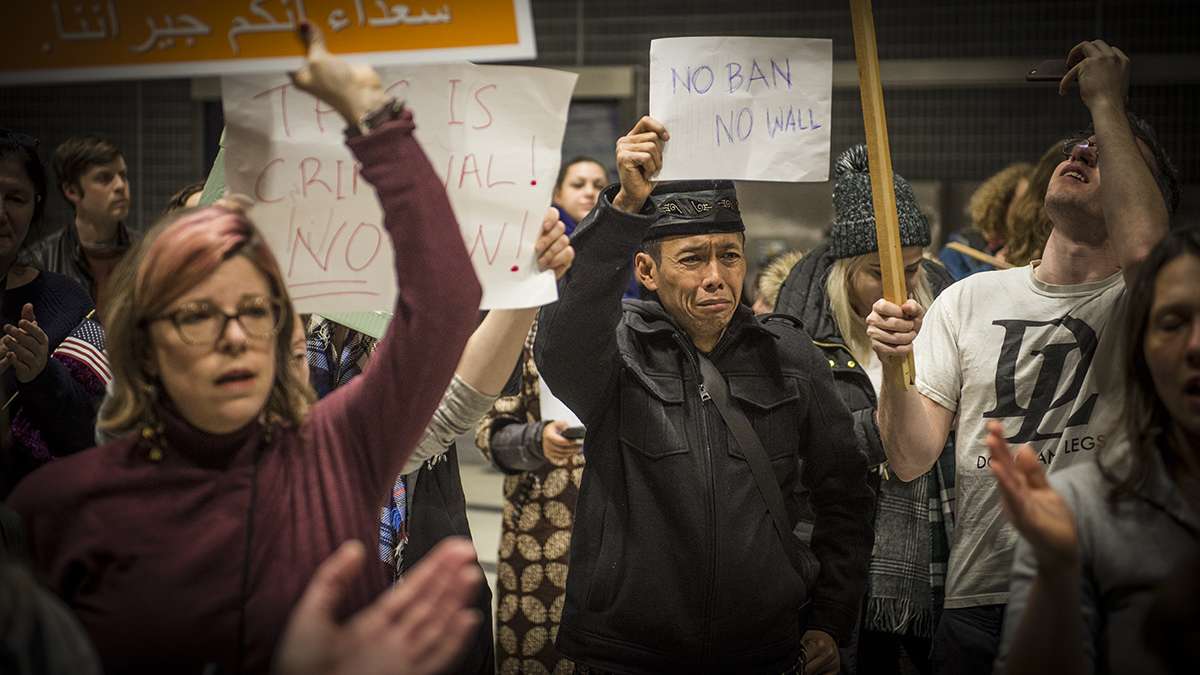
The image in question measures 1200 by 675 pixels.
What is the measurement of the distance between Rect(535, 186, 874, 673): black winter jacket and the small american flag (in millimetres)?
960

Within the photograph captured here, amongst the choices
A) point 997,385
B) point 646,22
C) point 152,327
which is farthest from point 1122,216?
point 646,22

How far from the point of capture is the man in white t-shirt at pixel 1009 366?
2.11 meters

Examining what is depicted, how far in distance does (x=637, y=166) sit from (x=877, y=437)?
3.12ft

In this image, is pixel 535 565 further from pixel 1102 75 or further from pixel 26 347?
pixel 1102 75

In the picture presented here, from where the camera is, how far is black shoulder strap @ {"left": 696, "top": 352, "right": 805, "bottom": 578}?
2.21 metres

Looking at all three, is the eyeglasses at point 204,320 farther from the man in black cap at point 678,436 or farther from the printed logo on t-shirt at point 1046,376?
the printed logo on t-shirt at point 1046,376

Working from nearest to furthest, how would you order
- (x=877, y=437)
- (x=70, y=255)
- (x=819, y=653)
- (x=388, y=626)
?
1. (x=388, y=626)
2. (x=819, y=653)
3. (x=877, y=437)
4. (x=70, y=255)

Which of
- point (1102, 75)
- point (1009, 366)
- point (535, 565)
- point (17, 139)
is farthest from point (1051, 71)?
point (17, 139)

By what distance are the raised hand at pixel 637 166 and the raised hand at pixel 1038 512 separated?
851mm

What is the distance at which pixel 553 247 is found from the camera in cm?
203

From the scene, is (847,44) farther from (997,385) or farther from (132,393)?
(132,393)

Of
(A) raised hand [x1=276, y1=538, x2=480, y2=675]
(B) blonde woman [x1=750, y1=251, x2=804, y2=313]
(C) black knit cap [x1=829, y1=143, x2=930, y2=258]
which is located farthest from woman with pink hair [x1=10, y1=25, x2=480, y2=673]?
(B) blonde woman [x1=750, y1=251, x2=804, y2=313]

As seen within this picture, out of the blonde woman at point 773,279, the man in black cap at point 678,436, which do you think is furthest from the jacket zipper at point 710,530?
the blonde woman at point 773,279

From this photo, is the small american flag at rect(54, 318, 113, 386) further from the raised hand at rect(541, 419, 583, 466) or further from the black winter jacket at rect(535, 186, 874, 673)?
the raised hand at rect(541, 419, 583, 466)
